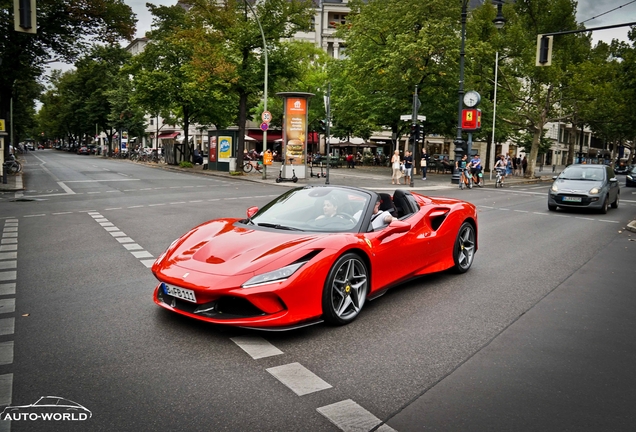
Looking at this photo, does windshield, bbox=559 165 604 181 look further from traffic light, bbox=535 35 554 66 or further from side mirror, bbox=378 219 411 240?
side mirror, bbox=378 219 411 240

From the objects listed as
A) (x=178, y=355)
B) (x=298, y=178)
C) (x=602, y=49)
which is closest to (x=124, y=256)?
(x=178, y=355)

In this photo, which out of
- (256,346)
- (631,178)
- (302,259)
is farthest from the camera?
(631,178)

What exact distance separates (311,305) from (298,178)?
24.9m

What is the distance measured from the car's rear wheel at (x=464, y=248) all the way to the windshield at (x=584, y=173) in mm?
12052

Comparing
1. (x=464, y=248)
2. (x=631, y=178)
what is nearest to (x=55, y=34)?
(x=464, y=248)

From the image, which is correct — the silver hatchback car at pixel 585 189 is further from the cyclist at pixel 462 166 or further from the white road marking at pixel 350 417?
the white road marking at pixel 350 417

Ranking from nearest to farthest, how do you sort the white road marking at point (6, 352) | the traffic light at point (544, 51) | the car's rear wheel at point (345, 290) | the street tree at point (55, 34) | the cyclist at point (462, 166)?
the white road marking at point (6, 352) → the car's rear wheel at point (345, 290) → the traffic light at point (544, 51) → the street tree at point (55, 34) → the cyclist at point (462, 166)

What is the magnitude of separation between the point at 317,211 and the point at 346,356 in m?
1.96

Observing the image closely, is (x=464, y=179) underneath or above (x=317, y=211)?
underneath

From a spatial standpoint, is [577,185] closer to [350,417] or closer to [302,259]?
[302,259]

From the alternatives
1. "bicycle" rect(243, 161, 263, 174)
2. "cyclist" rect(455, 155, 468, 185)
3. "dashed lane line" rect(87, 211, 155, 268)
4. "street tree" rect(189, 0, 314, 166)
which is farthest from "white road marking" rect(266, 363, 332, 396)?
"bicycle" rect(243, 161, 263, 174)

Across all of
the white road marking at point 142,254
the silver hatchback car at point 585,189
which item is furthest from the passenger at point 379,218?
the silver hatchback car at point 585,189

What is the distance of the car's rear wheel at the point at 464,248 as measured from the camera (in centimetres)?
739

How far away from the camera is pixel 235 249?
5.06 metres
